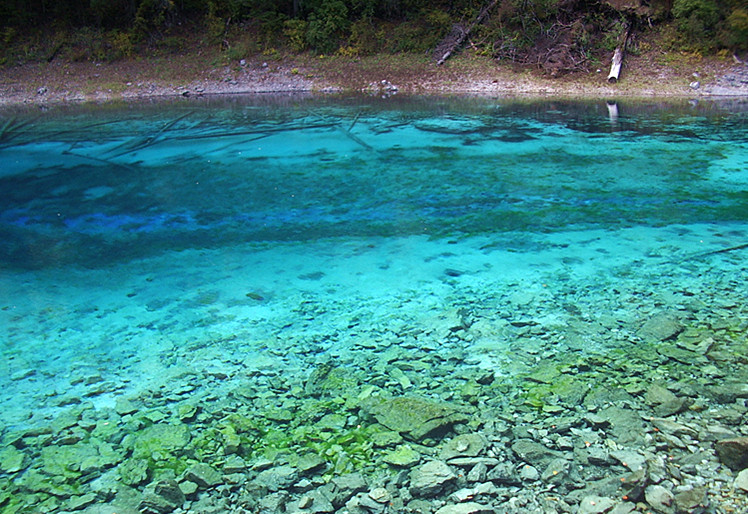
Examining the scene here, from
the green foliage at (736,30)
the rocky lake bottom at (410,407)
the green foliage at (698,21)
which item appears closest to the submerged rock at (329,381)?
the rocky lake bottom at (410,407)

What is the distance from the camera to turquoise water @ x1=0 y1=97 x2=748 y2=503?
3.97m

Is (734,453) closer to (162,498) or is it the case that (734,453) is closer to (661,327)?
(661,327)

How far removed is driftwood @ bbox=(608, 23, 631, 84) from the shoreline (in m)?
0.22

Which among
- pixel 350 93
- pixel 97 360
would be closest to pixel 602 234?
pixel 97 360

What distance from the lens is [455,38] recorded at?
Result: 67.4 ft

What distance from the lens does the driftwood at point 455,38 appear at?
2006 cm

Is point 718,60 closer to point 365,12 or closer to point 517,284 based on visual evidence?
point 365,12

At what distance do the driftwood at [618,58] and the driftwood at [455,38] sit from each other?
468cm

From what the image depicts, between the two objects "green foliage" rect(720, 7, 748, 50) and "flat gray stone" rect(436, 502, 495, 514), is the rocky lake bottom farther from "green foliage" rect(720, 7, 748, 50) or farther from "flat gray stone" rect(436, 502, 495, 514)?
"green foliage" rect(720, 7, 748, 50)

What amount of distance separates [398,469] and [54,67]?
2268 centimetres

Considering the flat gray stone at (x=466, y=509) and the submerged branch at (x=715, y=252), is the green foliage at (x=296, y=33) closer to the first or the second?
the submerged branch at (x=715, y=252)

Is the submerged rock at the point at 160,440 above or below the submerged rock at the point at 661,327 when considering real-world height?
below

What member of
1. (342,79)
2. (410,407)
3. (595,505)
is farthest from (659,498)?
(342,79)

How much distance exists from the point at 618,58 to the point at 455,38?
5.65m
